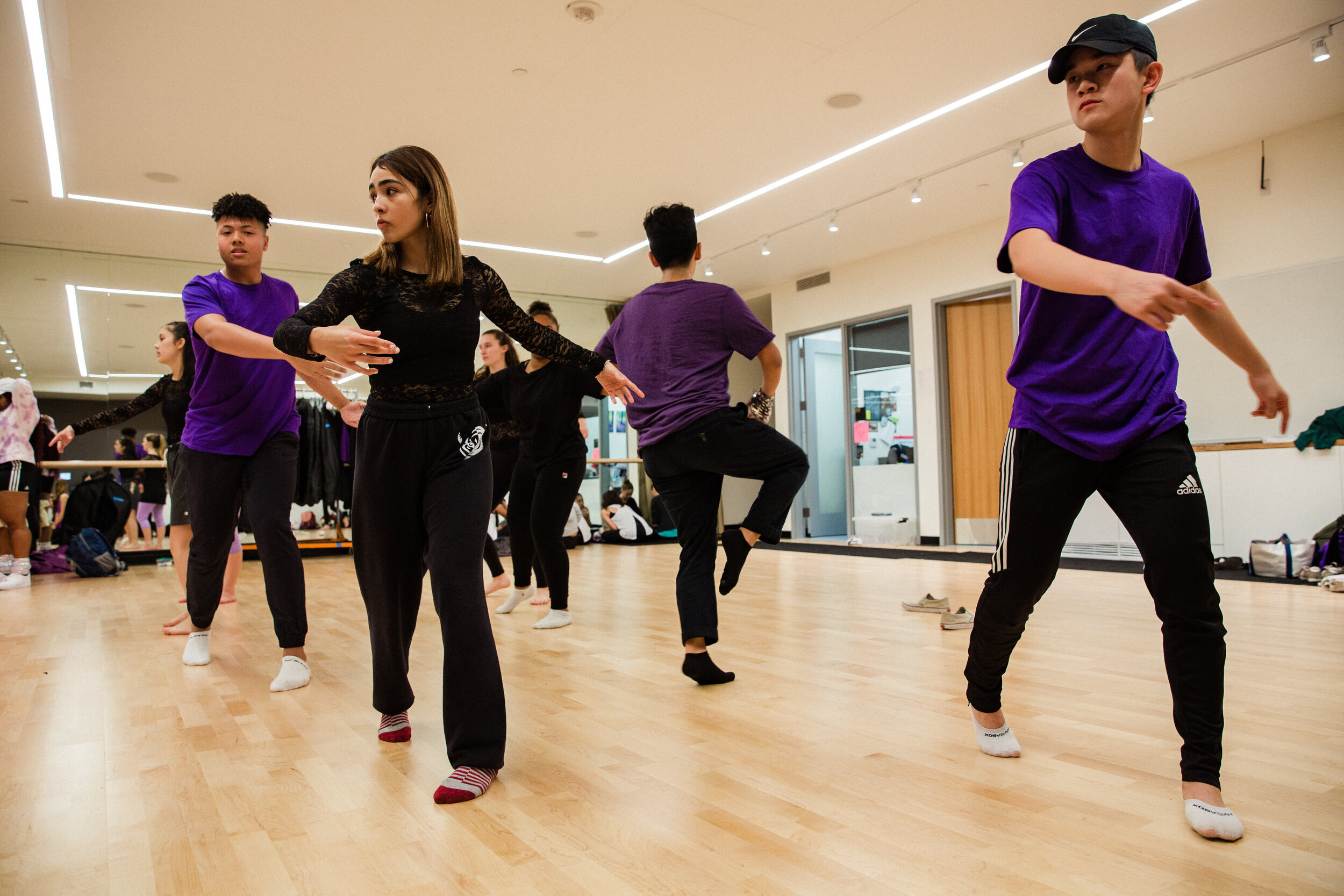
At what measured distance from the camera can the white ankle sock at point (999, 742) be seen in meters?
1.79

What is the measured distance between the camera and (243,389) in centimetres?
275

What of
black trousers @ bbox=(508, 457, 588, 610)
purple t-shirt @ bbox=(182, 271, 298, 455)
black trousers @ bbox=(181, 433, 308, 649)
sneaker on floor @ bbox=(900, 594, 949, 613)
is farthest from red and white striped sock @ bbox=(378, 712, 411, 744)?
sneaker on floor @ bbox=(900, 594, 949, 613)

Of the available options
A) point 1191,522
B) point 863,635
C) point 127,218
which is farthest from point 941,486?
point 127,218

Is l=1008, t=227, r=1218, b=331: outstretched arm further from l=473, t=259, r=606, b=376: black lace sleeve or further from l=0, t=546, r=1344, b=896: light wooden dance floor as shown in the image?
l=473, t=259, r=606, b=376: black lace sleeve

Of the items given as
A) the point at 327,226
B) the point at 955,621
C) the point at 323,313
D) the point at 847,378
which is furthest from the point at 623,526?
the point at 323,313

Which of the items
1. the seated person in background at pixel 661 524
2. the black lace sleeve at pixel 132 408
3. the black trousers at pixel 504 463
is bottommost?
the seated person in background at pixel 661 524

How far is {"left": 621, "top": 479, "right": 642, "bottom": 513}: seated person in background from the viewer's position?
9.89 meters

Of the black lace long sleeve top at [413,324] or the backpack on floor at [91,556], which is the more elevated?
the black lace long sleeve top at [413,324]

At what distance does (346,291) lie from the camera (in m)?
1.66

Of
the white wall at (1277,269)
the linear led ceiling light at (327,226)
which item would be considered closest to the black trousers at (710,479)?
the linear led ceiling light at (327,226)

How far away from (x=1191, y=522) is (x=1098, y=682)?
4.15 ft

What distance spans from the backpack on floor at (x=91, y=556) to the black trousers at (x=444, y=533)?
6.16m

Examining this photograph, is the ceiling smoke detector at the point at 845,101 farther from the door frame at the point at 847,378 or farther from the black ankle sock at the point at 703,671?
the black ankle sock at the point at 703,671

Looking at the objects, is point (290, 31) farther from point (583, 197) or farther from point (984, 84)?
point (984, 84)
